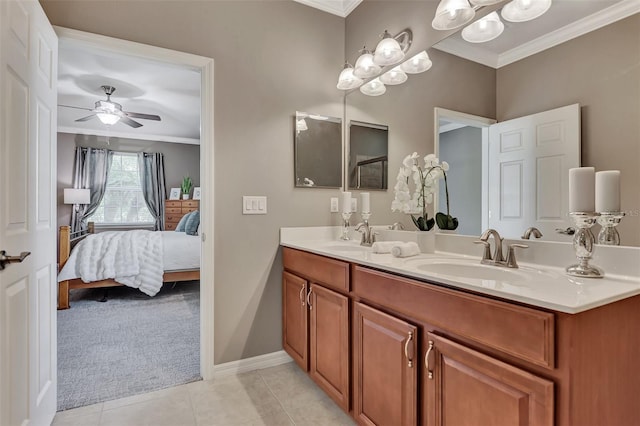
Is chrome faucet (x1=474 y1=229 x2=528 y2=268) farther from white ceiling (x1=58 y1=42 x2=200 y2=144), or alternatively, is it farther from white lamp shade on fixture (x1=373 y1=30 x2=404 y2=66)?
white ceiling (x1=58 y1=42 x2=200 y2=144)

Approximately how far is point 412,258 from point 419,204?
460 mm

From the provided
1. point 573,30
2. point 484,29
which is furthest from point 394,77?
point 573,30

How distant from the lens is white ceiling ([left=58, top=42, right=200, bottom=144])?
3.23m

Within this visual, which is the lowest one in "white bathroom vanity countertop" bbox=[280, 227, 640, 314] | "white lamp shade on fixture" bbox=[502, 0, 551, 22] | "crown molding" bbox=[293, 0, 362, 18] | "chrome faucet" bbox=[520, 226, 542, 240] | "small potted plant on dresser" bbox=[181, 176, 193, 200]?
"white bathroom vanity countertop" bbox=[280, 227, 640, 314]

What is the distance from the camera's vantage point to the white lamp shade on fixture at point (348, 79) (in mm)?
2395

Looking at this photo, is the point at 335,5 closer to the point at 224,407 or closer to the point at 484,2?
the point at 484,2

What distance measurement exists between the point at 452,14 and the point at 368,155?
3.31 feet

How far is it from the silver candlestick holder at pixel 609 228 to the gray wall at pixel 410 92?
69cm

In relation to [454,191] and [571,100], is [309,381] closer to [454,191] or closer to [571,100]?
[454,191]

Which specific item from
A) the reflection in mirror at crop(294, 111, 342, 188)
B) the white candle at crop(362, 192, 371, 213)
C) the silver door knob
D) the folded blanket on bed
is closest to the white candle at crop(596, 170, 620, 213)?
the white candle at crop(362, 192, 371, 213)

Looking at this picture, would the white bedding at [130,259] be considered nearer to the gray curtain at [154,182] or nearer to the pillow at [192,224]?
the pillow at [192,224]

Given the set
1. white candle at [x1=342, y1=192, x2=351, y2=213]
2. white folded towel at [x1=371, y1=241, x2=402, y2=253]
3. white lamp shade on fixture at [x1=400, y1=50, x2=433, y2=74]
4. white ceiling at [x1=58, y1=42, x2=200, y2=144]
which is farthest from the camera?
white ceiling at [x1=58, y1=42, x2=200, y2=144]

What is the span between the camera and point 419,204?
6.43 feet

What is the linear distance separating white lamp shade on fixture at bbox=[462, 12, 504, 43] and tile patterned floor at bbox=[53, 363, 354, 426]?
1995mm
